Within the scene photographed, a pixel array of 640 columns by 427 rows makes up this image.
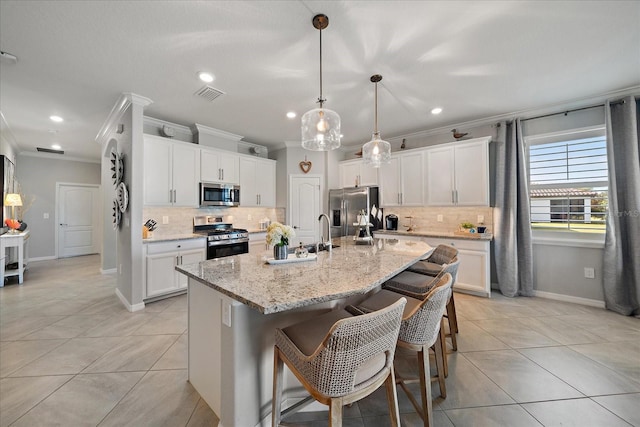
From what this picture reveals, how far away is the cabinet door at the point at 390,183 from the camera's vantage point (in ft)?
15.3

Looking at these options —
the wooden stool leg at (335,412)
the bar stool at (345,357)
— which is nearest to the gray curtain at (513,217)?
the bar stool at (345,357)

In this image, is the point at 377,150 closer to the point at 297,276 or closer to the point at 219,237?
the point at 297,276

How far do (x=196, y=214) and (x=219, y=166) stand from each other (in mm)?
950

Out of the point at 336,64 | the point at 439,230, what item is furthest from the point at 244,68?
the point at 439,230

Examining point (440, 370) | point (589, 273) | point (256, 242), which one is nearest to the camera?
point (440, 370)

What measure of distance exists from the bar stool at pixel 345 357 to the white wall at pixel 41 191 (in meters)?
8.57

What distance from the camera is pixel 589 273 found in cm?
333

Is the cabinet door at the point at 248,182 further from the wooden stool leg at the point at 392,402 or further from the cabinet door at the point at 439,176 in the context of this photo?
the wooden stool leg at the point at 392,402

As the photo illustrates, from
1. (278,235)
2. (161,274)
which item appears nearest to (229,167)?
(161,274)

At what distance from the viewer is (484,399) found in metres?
1.73

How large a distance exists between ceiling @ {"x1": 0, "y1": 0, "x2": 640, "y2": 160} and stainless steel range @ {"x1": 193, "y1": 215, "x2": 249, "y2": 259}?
1841 mm

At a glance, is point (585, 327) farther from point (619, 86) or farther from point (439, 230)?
point (619, 86)

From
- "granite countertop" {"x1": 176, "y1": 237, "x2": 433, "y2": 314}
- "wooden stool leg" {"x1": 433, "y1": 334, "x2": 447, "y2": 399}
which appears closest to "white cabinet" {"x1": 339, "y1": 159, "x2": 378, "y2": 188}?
"granite countertop" {"x1": 176, "y1": 237, "x2": 433, "y2": 314}

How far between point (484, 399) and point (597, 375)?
41.7 inches
